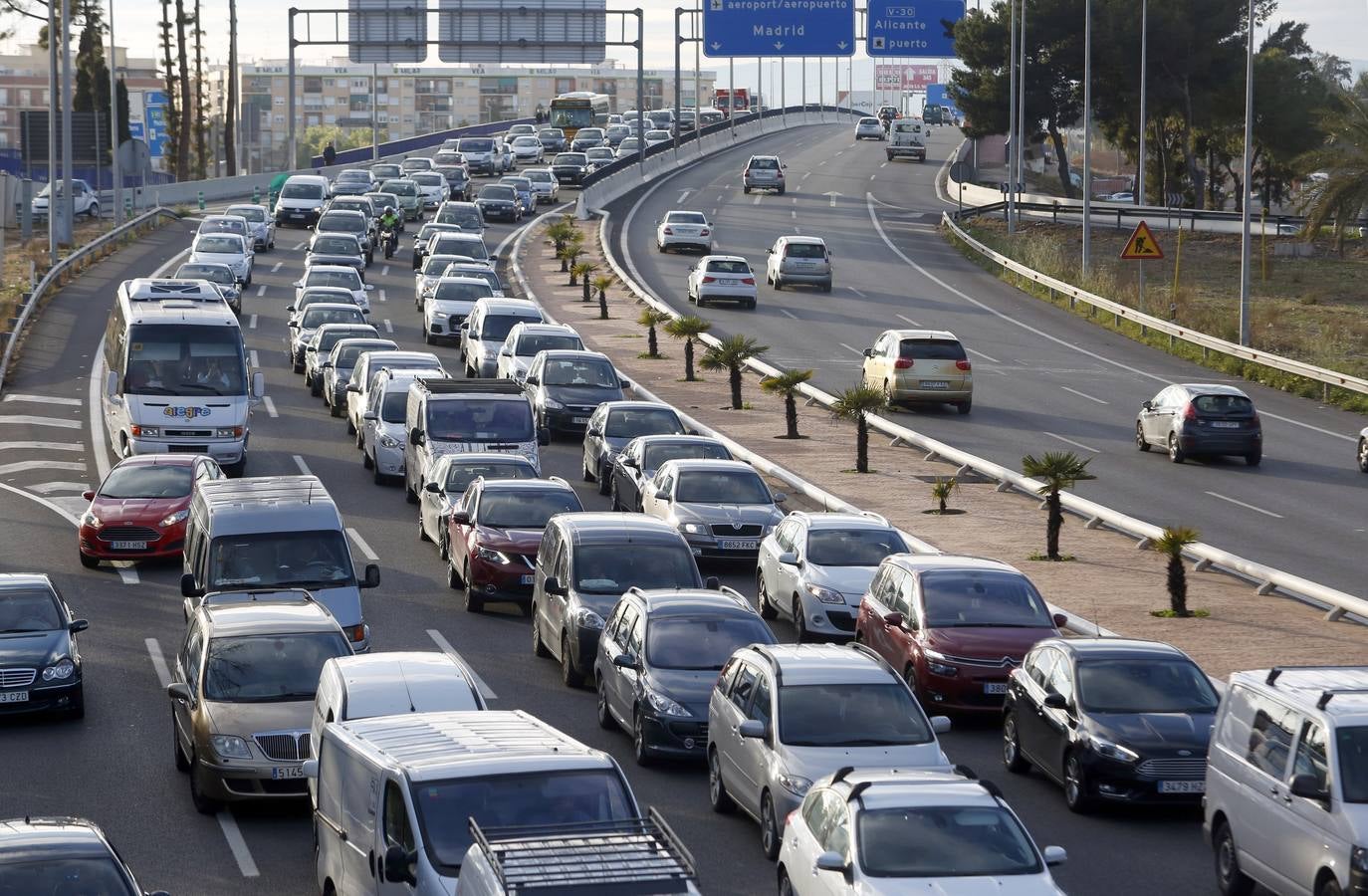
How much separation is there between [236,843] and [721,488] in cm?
1248

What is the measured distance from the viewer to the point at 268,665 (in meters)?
15.9

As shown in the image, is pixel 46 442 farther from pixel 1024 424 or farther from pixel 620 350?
pixel 1024 424

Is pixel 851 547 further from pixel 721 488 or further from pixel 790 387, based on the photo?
pixel 790 387

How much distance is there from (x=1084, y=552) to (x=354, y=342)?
688 inches

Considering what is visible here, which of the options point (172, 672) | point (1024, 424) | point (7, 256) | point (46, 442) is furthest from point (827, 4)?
point (172, 672)

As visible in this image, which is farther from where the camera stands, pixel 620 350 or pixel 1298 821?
pixel 620 350

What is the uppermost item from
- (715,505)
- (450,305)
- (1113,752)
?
(450,305)

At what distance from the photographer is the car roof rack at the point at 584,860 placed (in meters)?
8.98

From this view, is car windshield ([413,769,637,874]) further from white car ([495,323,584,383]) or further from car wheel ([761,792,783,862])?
white car ([495,323,584,383])

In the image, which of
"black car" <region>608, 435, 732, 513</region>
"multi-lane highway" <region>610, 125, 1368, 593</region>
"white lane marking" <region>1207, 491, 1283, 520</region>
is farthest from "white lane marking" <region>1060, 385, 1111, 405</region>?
"black car" <region>608, 435, 732, 513</region>

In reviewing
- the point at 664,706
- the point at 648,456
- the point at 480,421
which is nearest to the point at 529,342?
the point at 480,421

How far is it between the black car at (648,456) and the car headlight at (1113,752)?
13155 millimetres

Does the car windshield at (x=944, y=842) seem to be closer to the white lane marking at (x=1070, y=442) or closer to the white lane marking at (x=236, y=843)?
the white lane marking at (x=236, y=843)

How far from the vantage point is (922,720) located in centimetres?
1466
